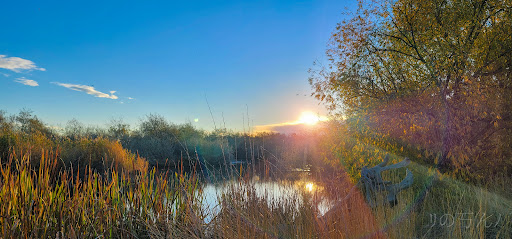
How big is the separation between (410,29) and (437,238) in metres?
4.69

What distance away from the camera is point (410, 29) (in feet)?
23.2

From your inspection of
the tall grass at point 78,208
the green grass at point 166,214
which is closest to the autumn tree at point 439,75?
the green grass at point 166,214

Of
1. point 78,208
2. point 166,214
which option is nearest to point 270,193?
point 166,214

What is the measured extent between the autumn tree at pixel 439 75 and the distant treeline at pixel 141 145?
129 inches

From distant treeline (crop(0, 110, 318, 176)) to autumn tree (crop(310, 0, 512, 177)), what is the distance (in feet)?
10.8

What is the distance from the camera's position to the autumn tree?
6.36 metres

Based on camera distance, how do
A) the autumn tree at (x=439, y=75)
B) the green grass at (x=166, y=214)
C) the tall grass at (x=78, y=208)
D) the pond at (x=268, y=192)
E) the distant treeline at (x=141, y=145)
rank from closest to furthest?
the tall grass at (x=78, y=208), the green grass at (x=166, y=214), the pond at (x=268, y=192), the autumn tree at (x=439, y=75), the distant treeline at (x=141, y=145)

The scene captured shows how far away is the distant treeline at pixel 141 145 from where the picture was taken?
33.2ft

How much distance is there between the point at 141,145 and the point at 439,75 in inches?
572

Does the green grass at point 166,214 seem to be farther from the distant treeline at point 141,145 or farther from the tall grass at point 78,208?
the distant treeline at point 141,145

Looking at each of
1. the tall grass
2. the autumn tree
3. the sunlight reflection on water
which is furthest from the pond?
the autumn tree

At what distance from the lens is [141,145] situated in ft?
55.4

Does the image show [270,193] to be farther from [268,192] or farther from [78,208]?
[78,208]

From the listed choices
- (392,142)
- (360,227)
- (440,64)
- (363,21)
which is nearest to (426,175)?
(392,142)
